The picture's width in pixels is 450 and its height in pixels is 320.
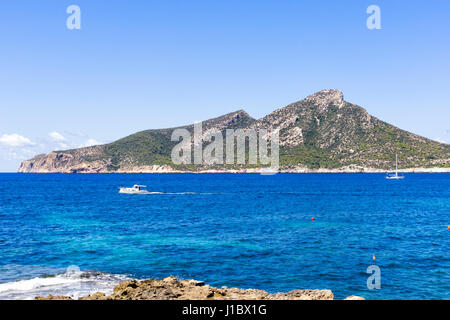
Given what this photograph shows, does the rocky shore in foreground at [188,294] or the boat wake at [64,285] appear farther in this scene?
the boat wake at [64,285]

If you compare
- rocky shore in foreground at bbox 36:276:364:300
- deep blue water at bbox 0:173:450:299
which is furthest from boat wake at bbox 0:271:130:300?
rocky shore in foreground at bbox 36:276:364:300

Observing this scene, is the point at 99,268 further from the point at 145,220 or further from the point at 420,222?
the point at 420,222

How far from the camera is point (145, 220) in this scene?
5772 cm

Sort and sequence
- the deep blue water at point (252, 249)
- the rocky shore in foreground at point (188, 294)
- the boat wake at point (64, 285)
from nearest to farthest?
the rocky shore in foreground at point (188, 294) → the boat wake at point (64, 285) → the deep blue water at point (252, 249)

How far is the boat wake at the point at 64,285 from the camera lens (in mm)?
22156

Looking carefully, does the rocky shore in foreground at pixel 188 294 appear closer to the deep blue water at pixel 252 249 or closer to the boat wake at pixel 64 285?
the boat wake at pixel 64 285

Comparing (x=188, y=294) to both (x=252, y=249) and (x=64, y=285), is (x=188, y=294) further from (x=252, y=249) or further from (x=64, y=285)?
(x=252, y=249)

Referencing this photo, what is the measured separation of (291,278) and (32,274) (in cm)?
2022

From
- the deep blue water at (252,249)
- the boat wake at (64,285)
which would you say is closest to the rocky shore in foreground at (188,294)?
the boat wake at (64,285)

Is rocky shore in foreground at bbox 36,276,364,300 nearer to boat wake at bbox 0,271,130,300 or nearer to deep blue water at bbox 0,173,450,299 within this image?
boat wake at bbox 0,271,130,300

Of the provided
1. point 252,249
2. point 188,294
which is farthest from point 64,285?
point 252,249

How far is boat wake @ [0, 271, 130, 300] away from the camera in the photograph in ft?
72.7

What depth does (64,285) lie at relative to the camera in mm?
24125
